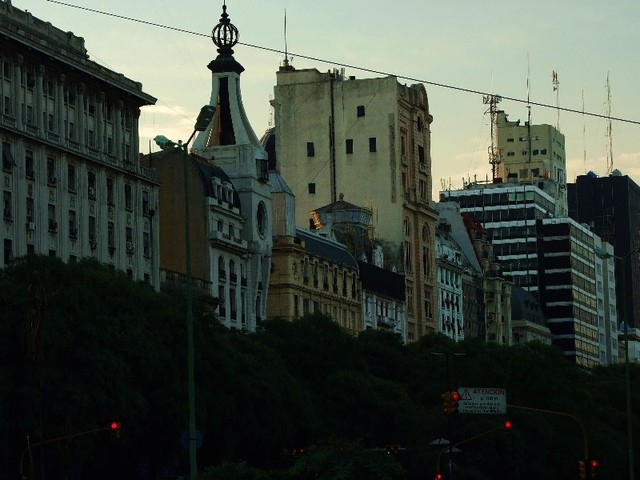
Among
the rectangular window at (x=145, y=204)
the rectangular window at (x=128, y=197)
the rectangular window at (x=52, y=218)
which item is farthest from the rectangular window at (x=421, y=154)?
the rectangular window at (x=52, y=218)

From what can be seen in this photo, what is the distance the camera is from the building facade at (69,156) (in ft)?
337

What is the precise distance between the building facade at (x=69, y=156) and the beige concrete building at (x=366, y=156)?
2605 inches

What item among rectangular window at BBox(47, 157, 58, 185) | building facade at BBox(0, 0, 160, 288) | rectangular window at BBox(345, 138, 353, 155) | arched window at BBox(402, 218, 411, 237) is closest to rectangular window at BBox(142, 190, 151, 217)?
building facade at BBox(0, 0, 160, 288)

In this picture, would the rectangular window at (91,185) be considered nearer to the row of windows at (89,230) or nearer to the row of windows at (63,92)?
the row of windows at (89,230)

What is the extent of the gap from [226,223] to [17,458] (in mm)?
56143

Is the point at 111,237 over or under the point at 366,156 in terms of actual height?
under

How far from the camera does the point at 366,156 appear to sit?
187250 millimetres

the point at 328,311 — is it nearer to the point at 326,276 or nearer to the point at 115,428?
the point at 326,276

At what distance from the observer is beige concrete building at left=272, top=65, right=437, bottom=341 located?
611ft

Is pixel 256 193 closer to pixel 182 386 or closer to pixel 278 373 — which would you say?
pixel 278 373

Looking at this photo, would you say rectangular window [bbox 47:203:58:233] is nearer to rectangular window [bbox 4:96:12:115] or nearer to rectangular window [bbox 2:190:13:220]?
rectangular window [bbox 2:190:13:220]

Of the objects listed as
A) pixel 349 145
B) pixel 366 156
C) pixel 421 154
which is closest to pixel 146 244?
pixel 366 156

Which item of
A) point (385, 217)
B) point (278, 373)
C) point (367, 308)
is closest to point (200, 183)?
point (278, 373)

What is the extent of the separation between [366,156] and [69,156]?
263 ft
